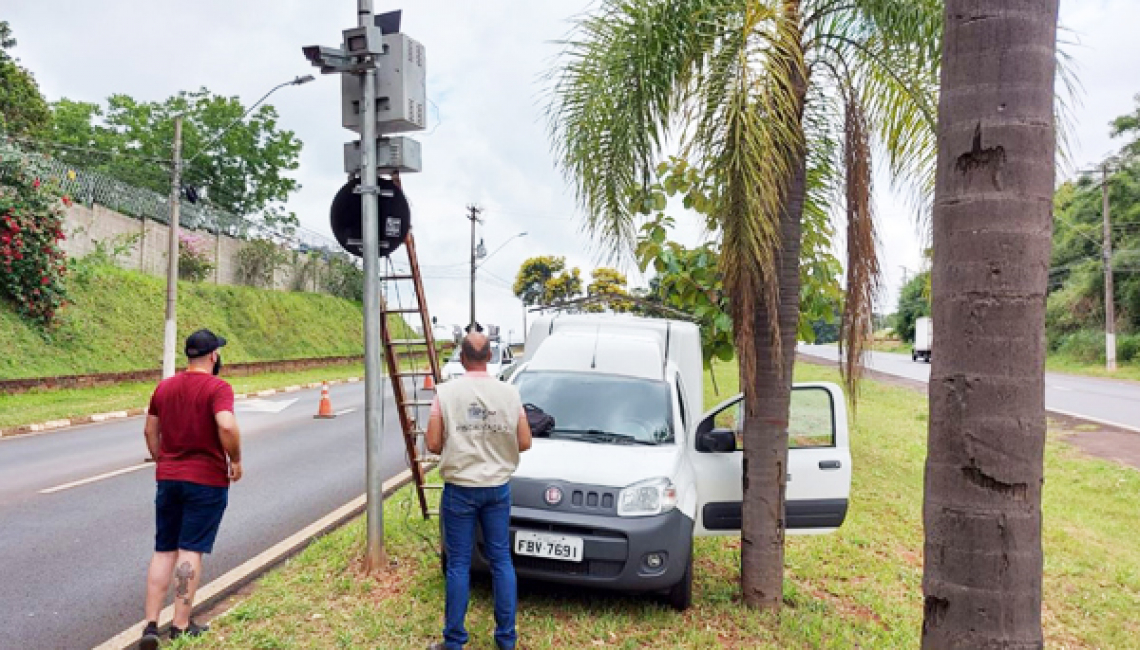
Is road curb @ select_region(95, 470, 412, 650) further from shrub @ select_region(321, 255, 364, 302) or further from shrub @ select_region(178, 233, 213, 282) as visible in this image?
shrub @ select_region(321, 255, 364, 302)

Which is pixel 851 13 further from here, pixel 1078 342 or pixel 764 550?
pixel 1078 342

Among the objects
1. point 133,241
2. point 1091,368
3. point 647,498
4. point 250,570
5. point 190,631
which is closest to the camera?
point 190,631

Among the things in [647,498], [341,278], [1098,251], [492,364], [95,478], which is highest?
[1098,251]

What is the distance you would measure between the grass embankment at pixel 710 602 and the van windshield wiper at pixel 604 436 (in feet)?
3.55

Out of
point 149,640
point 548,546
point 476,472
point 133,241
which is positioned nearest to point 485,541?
point 476,472

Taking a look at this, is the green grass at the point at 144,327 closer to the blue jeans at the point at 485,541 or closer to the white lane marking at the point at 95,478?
the white lane marking at the point at 95,478

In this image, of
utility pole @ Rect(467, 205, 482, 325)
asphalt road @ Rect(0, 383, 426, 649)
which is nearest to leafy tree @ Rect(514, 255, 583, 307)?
utility pole @ Rect(467, 205, 482, 325)

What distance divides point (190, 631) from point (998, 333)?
4.46 metres

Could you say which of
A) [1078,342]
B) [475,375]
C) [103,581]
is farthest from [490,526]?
[1078,342]

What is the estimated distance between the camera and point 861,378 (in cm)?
556

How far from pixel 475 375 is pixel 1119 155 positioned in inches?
1854

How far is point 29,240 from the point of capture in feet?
68.7

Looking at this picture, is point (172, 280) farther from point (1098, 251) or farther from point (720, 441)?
point (1098, 251)

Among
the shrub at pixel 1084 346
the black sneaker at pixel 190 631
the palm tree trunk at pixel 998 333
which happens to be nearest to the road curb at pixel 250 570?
the black sneaker at pixel 190 631
